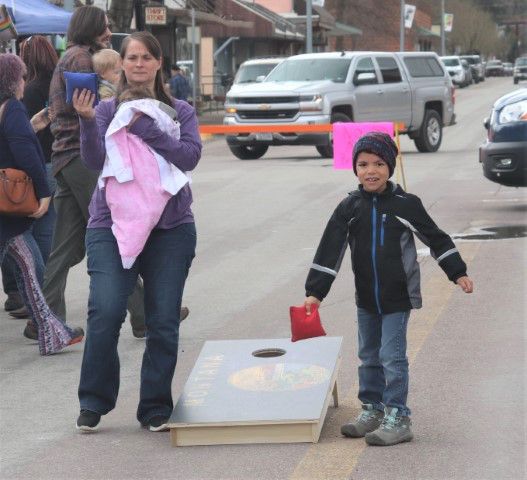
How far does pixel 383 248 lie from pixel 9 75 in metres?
3.22

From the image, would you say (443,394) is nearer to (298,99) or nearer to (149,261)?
(149,261)

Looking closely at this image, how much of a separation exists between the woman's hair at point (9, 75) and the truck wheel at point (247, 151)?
1686 centimetres

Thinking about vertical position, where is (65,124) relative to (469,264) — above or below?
above

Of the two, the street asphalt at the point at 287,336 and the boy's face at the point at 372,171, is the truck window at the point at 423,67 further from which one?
the boy's face at the point at 372,171

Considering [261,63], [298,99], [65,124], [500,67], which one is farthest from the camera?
[500,67]

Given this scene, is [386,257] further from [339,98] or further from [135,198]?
[339,98]

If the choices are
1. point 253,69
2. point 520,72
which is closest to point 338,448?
point 253,69

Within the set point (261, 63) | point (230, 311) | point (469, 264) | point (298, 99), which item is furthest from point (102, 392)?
point (261, 63)

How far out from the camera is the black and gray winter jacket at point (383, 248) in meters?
5.88

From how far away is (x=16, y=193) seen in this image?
8156mm

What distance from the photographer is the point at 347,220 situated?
233 inches

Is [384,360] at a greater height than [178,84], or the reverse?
[384,360]

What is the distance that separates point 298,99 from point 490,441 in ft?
61.9

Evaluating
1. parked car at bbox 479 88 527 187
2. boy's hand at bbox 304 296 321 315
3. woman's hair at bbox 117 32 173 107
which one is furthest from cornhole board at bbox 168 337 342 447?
parked car at bbox 479 88 527 187
